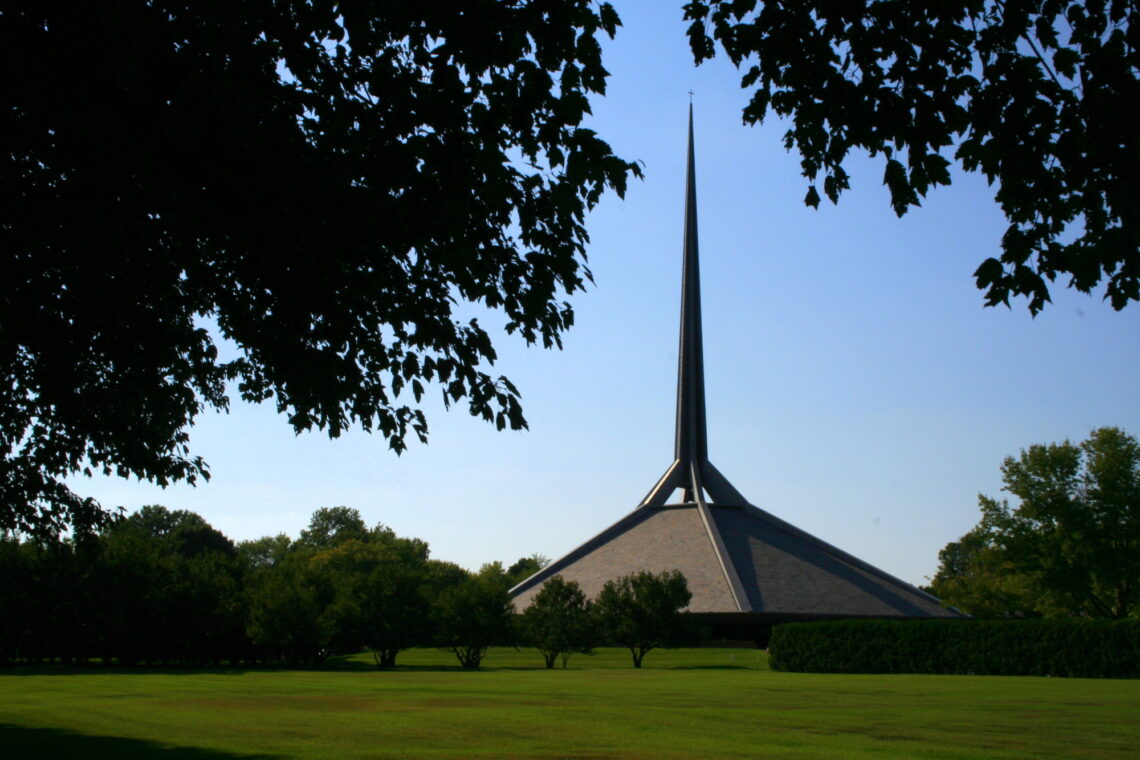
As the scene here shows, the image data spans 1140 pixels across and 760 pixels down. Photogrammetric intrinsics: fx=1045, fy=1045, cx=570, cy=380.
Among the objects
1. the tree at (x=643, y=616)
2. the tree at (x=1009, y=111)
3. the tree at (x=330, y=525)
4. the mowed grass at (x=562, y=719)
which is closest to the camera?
the tree at (x=1009, y=111)

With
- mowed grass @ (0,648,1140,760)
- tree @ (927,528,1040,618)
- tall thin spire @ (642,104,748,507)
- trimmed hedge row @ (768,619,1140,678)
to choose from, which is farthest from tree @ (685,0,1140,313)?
tall thin spire @ (642,104,748,507)

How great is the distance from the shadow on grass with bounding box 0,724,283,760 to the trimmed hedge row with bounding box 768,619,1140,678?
25.5 metres

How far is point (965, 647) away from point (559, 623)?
47.3 ft

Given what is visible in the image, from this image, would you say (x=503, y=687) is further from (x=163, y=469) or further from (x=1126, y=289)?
(x=1126, y=289)

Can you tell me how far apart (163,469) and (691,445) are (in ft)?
177

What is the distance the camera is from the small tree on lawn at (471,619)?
39250mm

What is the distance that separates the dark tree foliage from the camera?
271 inches

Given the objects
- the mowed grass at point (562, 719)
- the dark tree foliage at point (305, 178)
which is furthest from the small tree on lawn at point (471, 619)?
the dark tree foliage at point (305, 178)

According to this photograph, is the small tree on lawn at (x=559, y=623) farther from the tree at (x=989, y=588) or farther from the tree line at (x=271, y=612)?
the tree at (x=989, y=588)

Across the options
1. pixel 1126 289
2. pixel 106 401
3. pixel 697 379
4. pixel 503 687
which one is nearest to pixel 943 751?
pixel 1126 289

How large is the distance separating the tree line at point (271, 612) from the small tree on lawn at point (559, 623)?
0.05 metres

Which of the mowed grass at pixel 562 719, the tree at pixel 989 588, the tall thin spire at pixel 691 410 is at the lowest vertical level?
the mowed grass at pixel 562 719

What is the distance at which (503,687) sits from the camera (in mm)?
24078

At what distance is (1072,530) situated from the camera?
40875 millimetres
